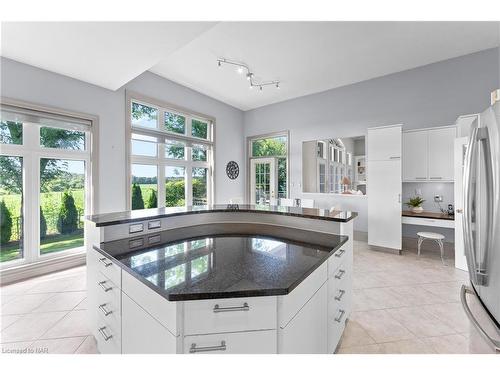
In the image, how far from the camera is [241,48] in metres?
3.46

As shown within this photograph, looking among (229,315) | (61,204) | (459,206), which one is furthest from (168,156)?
(459,206)

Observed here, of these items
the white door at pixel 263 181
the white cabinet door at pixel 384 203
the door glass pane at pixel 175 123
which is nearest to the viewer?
the white cabinet door at pixel 384 203

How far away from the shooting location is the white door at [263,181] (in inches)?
243

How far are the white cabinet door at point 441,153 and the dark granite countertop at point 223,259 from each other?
3319mm

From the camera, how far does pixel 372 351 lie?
1.67 m

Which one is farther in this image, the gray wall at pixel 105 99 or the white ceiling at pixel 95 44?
the gray wall at pixel 105 99

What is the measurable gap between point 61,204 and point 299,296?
3991 mm

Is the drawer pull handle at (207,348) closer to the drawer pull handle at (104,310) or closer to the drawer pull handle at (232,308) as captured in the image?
the drawer pull handle at (232,308)

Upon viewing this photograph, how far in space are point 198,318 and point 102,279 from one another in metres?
0.97

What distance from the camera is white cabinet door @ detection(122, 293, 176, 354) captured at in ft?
2.96

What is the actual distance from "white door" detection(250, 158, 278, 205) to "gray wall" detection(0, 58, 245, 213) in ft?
6.02

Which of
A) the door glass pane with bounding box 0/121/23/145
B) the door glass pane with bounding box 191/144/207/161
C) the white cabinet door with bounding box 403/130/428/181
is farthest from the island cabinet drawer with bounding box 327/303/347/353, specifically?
the door glass pane with bounding box 191/144/207/161

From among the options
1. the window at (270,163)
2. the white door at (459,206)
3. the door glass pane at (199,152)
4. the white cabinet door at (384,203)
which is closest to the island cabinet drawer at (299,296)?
the white door at (459,206)
